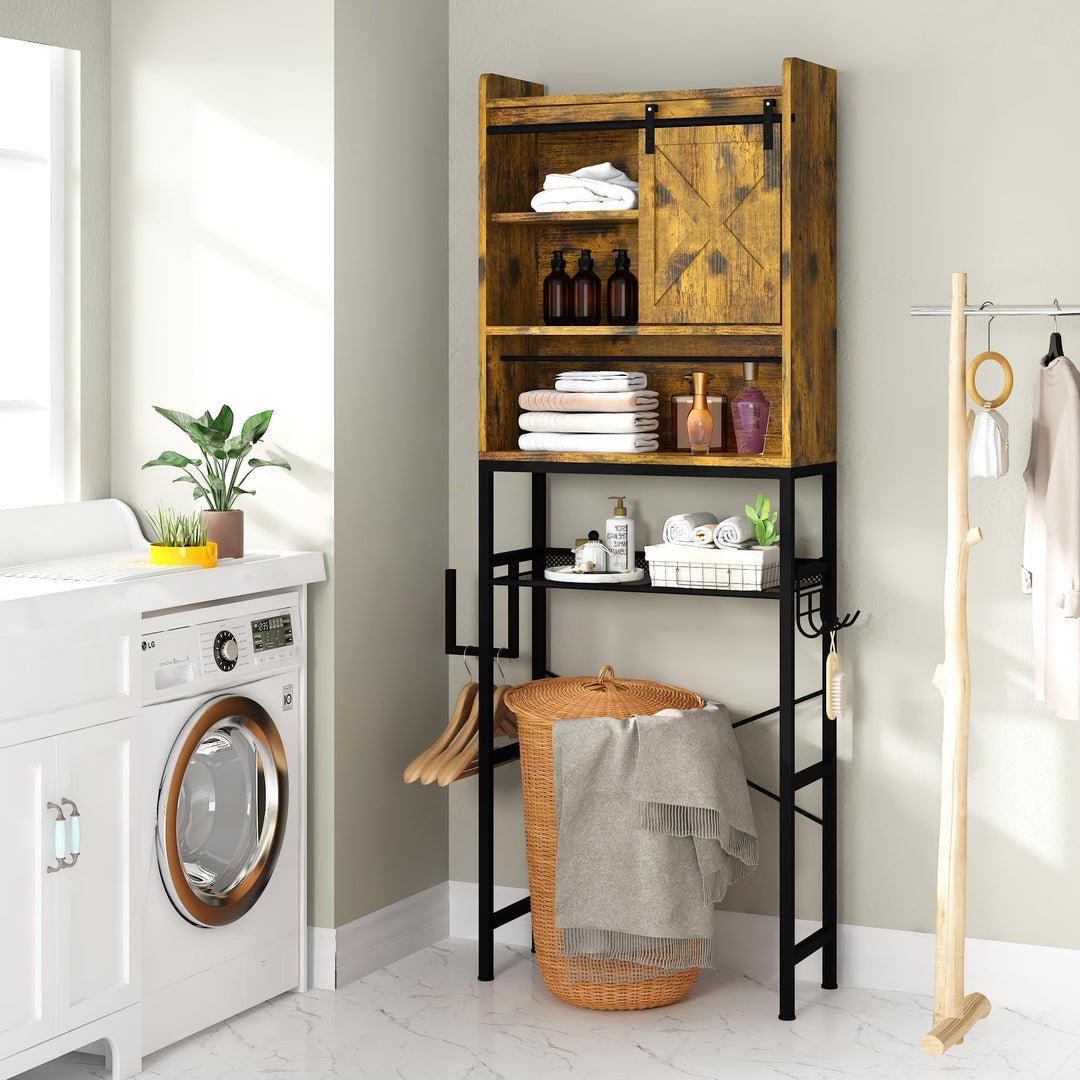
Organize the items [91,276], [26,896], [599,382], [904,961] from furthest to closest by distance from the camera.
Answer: [91,276] → [904,961] → [599,382] → [26,896]

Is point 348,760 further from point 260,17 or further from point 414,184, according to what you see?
point 260,17

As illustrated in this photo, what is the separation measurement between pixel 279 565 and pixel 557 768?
2.53 ft

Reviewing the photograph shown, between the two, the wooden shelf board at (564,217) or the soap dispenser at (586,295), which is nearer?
the wooden shelf board at (564,217)

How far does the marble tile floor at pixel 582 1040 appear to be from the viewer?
3102 millimetres

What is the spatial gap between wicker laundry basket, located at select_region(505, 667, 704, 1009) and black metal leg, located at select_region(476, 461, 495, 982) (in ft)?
0.24

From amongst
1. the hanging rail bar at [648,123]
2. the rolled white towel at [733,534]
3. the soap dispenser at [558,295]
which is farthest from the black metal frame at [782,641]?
the hanging rail bar at [648,123]

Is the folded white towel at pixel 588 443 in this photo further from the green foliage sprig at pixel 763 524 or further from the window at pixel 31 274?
the window at pixel 31 274

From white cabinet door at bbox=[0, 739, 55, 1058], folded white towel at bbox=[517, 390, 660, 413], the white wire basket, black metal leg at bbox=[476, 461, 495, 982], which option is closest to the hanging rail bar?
folded white towel at bbox=[517, 390, 660, 413]

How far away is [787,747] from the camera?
10.9 feet

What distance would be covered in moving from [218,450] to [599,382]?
0.88 meters

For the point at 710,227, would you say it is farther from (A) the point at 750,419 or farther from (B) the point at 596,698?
(B) the point at 596,698

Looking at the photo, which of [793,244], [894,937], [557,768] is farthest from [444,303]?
[894,937]

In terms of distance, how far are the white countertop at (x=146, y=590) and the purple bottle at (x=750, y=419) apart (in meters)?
1.01

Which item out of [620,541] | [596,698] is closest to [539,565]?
[620,541]
